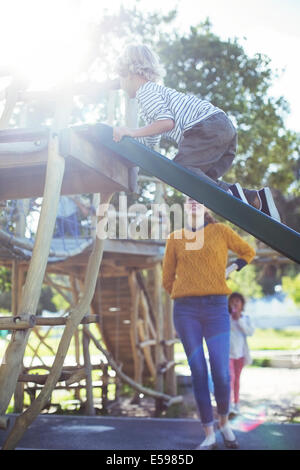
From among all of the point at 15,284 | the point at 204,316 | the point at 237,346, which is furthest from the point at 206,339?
the point at 15,284

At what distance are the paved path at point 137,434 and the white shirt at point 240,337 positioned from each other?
0.97 meters

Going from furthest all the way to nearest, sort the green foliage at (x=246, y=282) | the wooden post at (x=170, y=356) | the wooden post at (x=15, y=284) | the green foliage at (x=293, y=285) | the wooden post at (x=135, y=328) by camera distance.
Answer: the green foliage at (x=293, y=285) < the green foliage at (x=246, y=282) < the wooden post at (x=135, y=328) < the wooden post at (x=170, y=356) < the wooden post at (x=15, y=284)

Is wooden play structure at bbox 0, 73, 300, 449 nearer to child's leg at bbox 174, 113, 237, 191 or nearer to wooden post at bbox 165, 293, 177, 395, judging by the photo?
child's leg at bbox 174, 113, 237, 191

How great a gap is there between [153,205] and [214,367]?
3.85m

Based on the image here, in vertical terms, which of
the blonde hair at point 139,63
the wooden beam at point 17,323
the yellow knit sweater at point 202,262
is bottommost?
the wooden beam at point 17,323

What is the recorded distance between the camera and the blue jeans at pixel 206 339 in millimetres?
3395

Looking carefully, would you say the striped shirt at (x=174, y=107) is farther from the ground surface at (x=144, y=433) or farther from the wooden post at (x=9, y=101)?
the ground surface at (x=144, y=433)

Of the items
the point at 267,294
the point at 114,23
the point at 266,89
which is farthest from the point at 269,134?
the point at 267,294

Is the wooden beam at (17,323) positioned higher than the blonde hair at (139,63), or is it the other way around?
the blonde hair at (139,63)

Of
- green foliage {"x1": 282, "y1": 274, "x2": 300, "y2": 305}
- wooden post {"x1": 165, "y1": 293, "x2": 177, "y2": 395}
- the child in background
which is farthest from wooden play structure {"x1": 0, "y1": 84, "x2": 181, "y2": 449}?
green foliage {"x1": 282, "y1": 274, "x2": 300, "y2": 305}

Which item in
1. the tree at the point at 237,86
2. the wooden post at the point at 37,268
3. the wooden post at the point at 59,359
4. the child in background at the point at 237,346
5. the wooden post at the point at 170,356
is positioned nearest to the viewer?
the wooden post at the point at 37,268

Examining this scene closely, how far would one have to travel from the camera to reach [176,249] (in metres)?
3.63

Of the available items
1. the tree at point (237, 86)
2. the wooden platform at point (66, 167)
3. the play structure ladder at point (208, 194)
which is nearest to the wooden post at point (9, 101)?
the wooden platform at point (66, 167)

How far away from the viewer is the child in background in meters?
6.00
